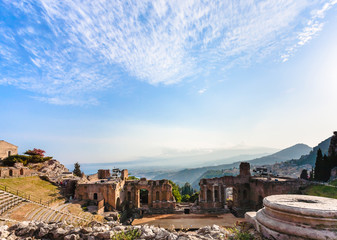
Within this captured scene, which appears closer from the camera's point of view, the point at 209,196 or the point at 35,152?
the point at 209,196

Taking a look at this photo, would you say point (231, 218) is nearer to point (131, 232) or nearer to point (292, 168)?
point (131, 232)

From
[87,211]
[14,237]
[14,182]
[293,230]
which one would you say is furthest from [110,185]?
[293,230]

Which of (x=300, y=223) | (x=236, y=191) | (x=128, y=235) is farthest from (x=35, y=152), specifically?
(x=300, y=223)

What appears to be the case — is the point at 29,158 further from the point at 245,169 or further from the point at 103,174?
the point at 245,169

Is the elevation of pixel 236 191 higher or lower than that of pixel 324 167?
lower

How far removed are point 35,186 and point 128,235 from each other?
95.5 ft

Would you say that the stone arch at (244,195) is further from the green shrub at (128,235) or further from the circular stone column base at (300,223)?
the green shrub at (128,235)

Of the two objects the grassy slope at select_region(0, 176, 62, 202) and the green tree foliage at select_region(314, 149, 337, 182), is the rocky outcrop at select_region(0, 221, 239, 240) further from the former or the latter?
the green tree foliage at select_region(314, 149, 337, 182)

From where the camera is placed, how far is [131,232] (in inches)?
256

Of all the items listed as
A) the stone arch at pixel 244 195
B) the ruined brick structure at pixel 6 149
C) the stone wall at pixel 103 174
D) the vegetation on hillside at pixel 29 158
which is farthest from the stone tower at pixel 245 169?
the ruined brick structure at pixel 6 149

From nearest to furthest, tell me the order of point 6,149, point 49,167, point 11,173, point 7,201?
point 7,201, point 11,173, point 49,167, point 6,149

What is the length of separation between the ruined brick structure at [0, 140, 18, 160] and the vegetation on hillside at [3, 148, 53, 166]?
2.94m

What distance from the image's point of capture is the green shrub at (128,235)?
621 cm

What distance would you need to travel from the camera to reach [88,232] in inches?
268
